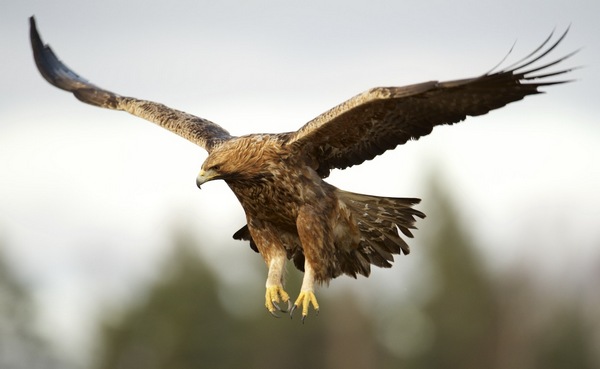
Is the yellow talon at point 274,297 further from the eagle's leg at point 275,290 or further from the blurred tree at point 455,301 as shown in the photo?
the blurred tree at point 455,301

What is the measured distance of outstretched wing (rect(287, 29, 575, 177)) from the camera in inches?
579

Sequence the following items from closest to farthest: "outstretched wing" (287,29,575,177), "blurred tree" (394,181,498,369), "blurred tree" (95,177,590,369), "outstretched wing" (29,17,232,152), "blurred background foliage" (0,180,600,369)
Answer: "outstretched wing" (287,29,575,177), "outstretched wing" (29,17,232,152), "blurred tree" (95,177,590,369), "blurred background foliage" (0,180,600,369), "blurred tree" (394,181,498,369)

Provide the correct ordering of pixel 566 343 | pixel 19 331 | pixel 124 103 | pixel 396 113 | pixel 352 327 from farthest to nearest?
pixel 352 327 → pixel 19 331 → pixel 566 343 → pixel 124 103 → pixel 396 113

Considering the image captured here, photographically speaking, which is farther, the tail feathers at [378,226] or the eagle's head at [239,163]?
the tail feathers at [378,226]

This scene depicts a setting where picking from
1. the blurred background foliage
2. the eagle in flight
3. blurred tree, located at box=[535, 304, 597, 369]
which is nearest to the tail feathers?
the eagle in flight

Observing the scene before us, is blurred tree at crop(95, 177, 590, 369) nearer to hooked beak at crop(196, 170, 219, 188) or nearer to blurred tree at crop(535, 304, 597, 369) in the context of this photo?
blurred tree at crop(535, 304, 597, 369)

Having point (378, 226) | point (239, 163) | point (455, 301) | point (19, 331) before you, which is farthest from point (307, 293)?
point (19, 331)

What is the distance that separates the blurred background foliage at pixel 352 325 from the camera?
1935 inches

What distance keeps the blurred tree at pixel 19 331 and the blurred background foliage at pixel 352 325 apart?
0.14 ft

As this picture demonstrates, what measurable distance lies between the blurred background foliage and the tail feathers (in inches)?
1221

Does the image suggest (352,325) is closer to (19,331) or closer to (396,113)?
(19,331)

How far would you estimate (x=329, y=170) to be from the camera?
16312 millimetres

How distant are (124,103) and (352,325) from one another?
37.4m

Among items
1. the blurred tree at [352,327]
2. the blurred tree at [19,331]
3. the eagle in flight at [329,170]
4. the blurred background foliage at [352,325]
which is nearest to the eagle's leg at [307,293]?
the eagle in flight at [329,170]
